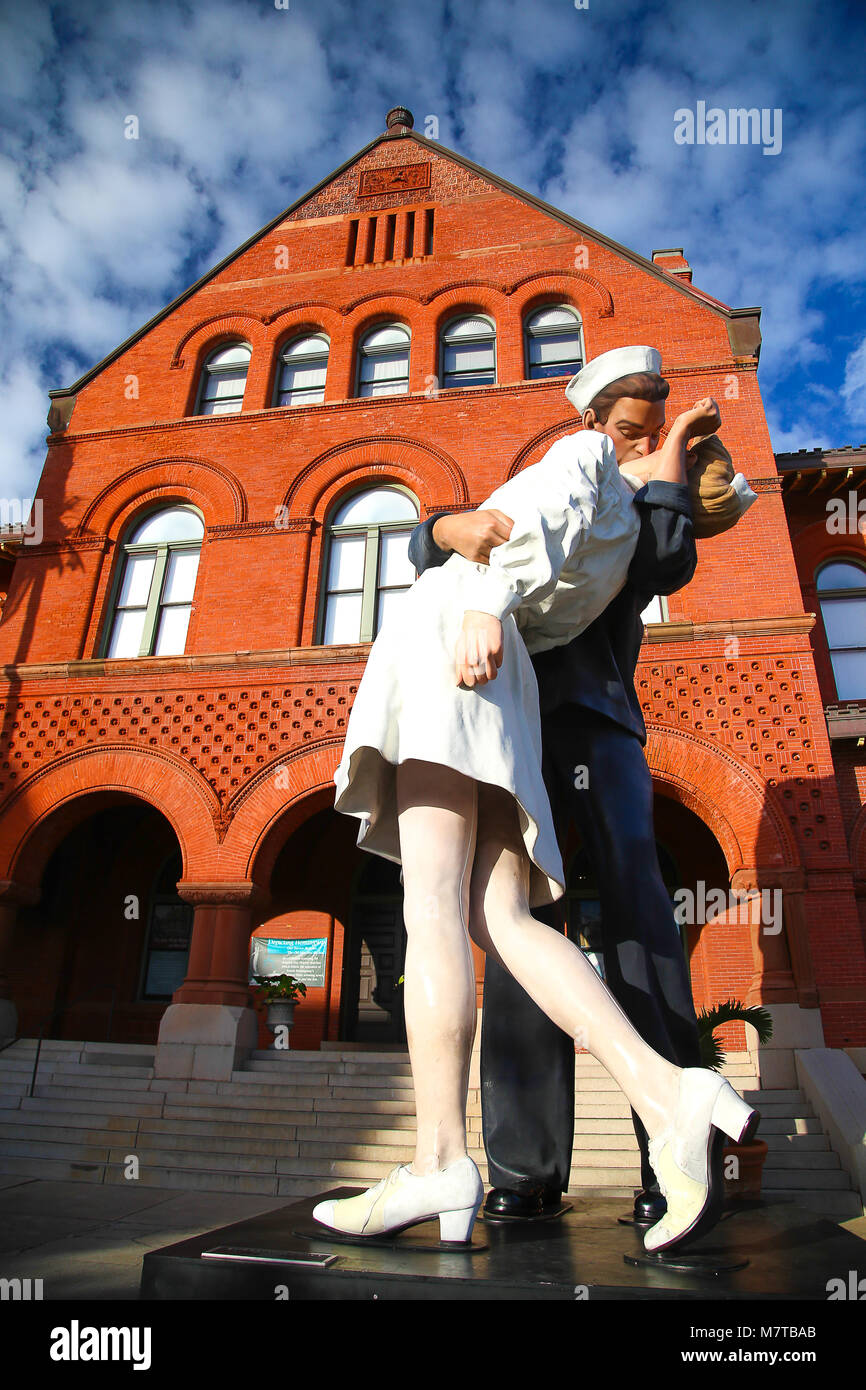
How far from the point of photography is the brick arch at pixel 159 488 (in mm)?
13633

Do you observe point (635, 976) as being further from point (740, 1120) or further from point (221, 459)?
point (221, 459)

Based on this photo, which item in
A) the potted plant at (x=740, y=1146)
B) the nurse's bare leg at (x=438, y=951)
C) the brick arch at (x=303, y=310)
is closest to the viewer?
the nurse's bare leg at (x=438, y=951)

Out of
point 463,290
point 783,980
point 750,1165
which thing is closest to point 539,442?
point 463,290

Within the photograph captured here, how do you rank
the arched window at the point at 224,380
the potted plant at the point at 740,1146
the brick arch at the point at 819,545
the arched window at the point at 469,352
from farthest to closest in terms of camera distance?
1. the arched window at the point at 224,380
2. the arched window at the point at 469,352
3. the brick arch at the point at 819,545
4. the potted plant at the point at 740,1146

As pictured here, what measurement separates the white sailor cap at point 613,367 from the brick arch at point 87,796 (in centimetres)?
889

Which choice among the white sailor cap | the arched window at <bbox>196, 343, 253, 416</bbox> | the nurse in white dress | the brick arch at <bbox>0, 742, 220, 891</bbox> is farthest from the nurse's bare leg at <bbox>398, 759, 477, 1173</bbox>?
the arched window at <bbox>196, 343, 253, 416</bbox>

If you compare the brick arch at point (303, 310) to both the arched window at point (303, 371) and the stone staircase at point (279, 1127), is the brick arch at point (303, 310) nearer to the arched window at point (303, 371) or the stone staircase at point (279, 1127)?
the arched window at point (303, 371)

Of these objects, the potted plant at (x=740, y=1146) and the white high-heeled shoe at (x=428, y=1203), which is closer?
the white high-heeled shoe at (x=428, y=1203)

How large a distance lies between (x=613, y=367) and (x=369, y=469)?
1060cm

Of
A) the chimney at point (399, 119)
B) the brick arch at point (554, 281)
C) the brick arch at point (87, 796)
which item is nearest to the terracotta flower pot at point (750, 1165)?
the brick arch at point (87, 796)

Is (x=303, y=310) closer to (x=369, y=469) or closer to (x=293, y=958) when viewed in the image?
(x=369, y=469)

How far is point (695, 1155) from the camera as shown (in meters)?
1.79

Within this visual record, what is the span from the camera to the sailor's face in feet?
10.5
